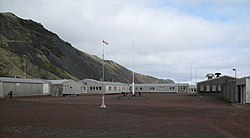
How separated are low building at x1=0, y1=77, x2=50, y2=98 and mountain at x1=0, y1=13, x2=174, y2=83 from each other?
921 inches

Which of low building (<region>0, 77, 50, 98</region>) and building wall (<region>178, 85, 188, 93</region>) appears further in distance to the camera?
building wall (<region>178, 85, 188, 93</region>)

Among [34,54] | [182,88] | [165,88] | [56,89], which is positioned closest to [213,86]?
[165,88]

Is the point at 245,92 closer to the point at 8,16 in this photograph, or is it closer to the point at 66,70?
the point at 66,70

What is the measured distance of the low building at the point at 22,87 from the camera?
49281 mm

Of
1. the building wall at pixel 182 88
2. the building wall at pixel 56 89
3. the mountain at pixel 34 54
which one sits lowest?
the building wall at pixel 182 88

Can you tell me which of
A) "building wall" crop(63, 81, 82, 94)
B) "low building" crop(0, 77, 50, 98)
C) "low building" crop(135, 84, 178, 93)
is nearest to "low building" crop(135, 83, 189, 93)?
"low building" crop(135, 84, 178, 93)

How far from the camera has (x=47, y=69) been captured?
A: 111812 millimetres

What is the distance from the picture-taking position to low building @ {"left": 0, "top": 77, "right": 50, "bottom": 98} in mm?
49281

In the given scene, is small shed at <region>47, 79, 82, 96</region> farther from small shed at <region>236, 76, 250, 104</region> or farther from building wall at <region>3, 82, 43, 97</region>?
small shed at <region>236, 76, 250, 104</region>

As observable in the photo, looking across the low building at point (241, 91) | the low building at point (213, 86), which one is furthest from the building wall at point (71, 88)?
the low building at point (241, 91)

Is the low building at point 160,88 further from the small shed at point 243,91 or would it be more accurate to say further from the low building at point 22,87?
the small shed at point 243,91

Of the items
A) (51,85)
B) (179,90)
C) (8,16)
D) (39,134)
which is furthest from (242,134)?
(8,16)

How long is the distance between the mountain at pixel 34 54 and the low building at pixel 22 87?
23399 mm

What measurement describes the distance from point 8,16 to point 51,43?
76.9 ft
